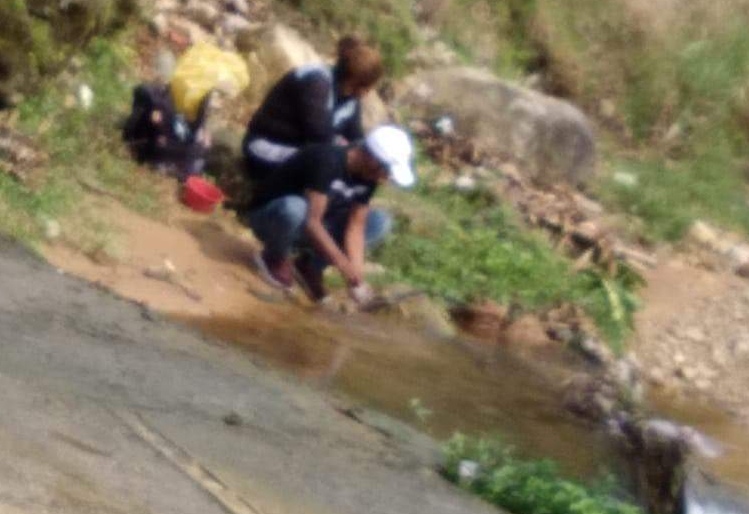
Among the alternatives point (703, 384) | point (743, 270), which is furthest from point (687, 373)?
point (743, 270)

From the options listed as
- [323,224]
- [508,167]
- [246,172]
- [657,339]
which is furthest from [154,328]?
[508,167]

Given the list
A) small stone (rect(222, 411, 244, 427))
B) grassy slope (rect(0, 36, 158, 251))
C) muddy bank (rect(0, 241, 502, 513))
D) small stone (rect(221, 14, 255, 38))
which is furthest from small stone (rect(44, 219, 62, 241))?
small stone (rect(221, 14, 255, 38))

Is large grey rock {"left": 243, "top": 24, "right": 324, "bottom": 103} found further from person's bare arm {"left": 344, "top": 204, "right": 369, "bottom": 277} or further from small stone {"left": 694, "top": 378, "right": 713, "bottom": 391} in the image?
small stone {"left": 694, "top": 378, "right": 713, "bottom": 391}

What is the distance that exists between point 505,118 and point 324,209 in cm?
465

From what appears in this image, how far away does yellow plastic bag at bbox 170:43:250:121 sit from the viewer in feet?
31.3

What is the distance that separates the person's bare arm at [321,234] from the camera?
833 centimetres

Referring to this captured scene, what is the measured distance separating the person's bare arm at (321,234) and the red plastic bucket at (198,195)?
1105mm

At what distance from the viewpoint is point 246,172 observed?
9.52m

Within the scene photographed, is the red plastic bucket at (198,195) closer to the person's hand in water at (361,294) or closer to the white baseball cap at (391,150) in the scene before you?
the person's hand in water at (361,294)

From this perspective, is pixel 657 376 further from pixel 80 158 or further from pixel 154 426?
pixel 154 426

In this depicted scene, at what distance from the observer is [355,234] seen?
859 cm

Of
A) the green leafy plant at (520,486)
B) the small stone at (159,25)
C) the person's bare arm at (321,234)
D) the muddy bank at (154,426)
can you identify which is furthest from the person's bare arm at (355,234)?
the small stone at (159,25)

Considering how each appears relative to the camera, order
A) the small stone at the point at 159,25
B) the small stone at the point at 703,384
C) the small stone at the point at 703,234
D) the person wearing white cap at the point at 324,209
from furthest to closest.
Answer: the small stone at the point at 703,234 → the small stone at the point at 159,25 → the small stone at the point at 703,384 → the person wearing white cap at the point at 324,209

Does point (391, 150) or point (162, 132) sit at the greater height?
point (391, 150)
